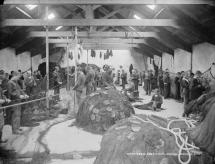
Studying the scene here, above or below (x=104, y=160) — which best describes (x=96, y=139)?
below

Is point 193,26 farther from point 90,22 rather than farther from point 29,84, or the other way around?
point 29,84

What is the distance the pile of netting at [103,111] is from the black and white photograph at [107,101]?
0.08ft

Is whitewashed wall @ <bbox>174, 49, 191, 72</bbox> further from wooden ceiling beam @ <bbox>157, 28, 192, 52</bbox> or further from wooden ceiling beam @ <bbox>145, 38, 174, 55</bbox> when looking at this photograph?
wooden ceiling beam @ <bbox>145, 38, 174, 55</bbox>

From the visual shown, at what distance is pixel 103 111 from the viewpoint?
649 cm

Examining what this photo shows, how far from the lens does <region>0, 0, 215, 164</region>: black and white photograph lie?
2.61m

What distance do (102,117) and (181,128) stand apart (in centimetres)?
381

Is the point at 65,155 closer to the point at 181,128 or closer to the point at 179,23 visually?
the point at 181,128

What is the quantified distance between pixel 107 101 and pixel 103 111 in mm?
281

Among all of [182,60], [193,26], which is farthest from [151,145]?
[182,60]

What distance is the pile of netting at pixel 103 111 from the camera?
21.1ft

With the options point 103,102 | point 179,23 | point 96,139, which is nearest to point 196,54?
point 179,23

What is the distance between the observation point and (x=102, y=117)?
6469mm

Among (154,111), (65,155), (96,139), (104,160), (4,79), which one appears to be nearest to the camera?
(104,160)

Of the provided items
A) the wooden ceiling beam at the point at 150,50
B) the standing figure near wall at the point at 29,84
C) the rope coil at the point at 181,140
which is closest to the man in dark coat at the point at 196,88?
the rope coil at the point at 181,140
